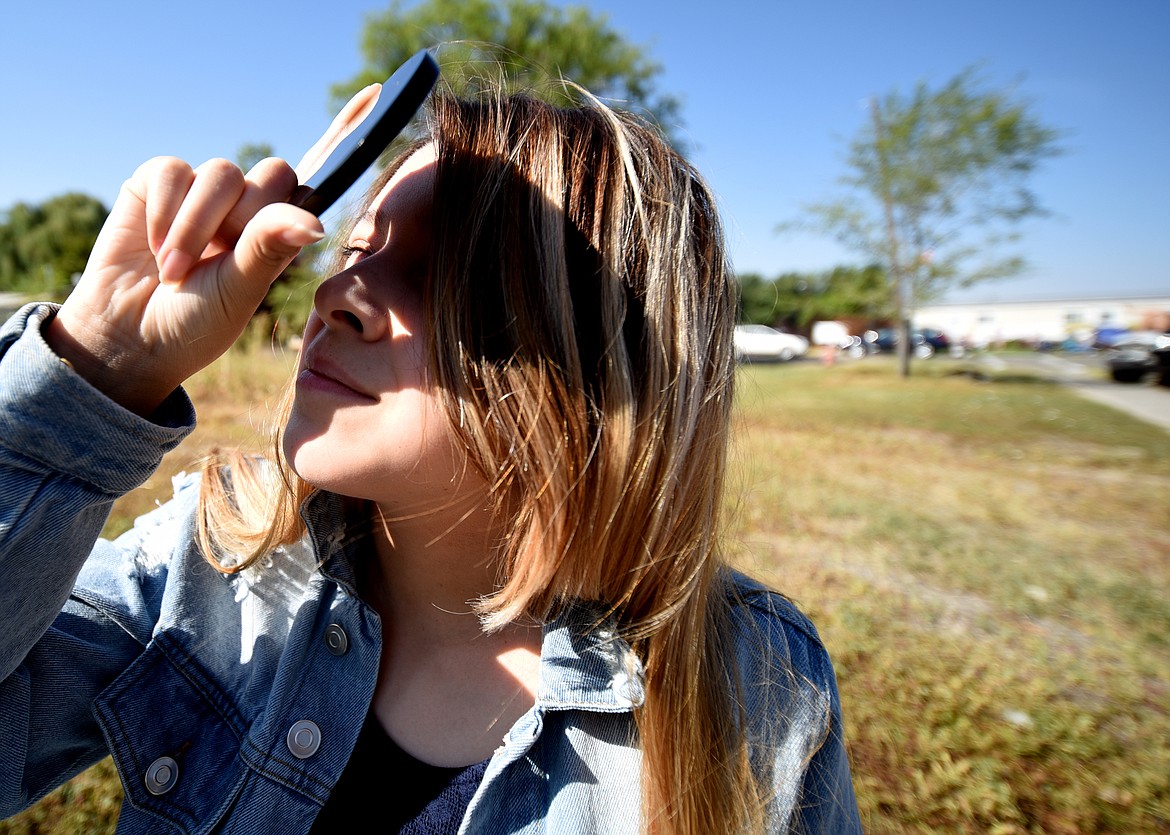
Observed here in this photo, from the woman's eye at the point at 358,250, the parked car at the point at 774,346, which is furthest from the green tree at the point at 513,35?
the woman's eye at the point at 358,250

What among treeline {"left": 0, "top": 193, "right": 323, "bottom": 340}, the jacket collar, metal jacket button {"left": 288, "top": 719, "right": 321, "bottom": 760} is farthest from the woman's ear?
treeline {"left": 0, "top": 193, "right": 323, "bottom": 340}

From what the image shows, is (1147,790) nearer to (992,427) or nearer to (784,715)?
(784,715)

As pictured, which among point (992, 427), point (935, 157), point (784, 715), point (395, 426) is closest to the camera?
point (395, 426)

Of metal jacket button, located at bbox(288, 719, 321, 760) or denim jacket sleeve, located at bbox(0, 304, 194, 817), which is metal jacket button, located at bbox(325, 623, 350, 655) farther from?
denim jacket sleeve, located at bbox(0, 304, 194, 817)

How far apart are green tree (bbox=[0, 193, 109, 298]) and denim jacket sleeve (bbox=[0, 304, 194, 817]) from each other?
37.4m

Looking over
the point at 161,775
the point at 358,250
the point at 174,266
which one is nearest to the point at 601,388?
the point at 358,250

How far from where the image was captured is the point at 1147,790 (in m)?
2.33

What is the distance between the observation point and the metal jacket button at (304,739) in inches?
45.8

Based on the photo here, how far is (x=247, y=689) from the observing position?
1.23 meters

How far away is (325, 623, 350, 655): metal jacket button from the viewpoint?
4.18 ft

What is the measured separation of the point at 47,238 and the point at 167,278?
152 ft

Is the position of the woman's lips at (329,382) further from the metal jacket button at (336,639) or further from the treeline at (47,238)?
the treeline at (47,238)

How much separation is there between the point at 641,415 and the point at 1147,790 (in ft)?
7.98

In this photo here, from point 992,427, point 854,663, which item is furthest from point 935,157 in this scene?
point 854,663
